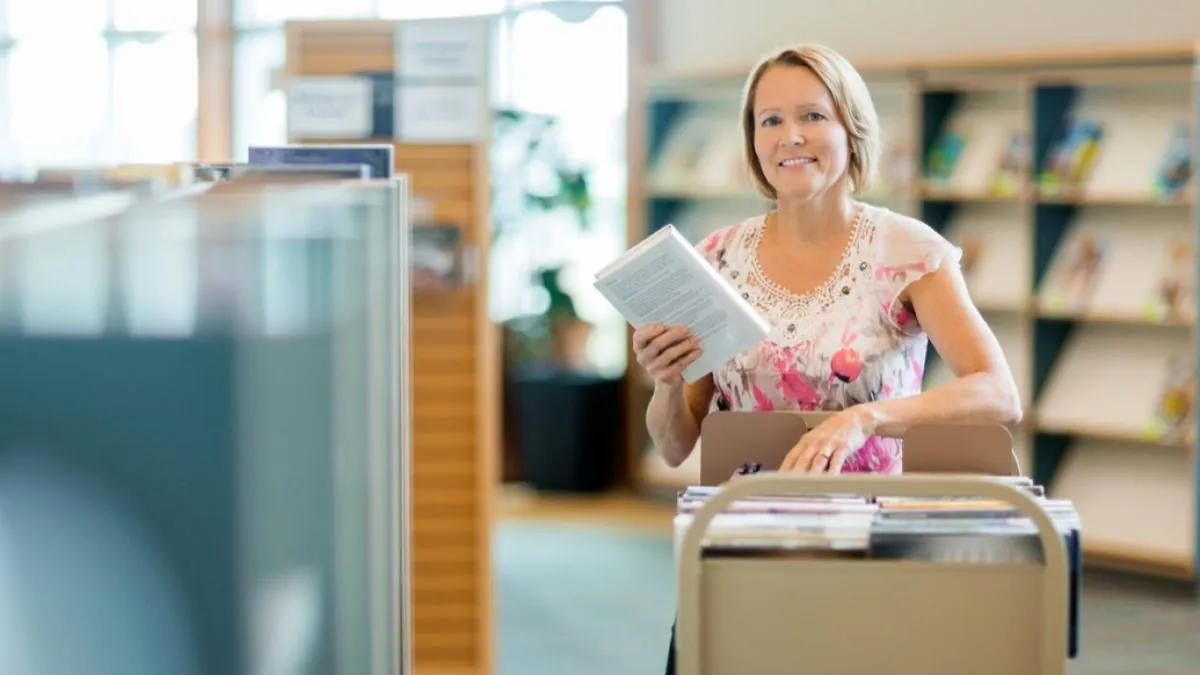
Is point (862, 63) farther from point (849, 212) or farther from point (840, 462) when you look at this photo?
point (840, 462)

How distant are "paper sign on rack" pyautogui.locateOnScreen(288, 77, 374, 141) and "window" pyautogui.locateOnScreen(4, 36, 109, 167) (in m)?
5.23

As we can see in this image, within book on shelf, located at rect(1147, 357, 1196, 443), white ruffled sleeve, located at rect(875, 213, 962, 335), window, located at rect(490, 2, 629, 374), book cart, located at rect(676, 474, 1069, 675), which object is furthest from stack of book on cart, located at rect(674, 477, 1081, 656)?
window, located at rect(490, 2, 629, 374)

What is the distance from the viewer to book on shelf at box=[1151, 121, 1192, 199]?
5.64 meters

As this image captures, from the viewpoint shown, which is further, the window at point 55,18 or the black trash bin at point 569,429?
the window at point 55,18

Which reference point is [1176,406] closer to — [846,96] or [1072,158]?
[1072,158]

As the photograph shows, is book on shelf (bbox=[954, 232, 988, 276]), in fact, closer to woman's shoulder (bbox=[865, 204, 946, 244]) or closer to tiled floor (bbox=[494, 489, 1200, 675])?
tiled floor (bbox=[494, 489, 1200, 675])

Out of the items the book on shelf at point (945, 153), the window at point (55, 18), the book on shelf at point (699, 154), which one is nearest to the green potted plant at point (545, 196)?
the book on shelf at point (699, 154)

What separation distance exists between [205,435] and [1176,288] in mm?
4532

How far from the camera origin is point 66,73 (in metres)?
9.60

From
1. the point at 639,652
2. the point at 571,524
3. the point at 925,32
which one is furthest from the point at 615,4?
the point at 639,652

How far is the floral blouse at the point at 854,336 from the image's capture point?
2.43m

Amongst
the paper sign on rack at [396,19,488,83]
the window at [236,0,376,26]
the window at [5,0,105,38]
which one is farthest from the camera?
the window at [5,0,105,38]

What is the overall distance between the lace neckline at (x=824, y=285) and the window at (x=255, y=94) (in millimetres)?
6820

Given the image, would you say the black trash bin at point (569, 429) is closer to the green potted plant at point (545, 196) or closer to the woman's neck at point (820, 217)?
the green potted plant at point (545, 196)
